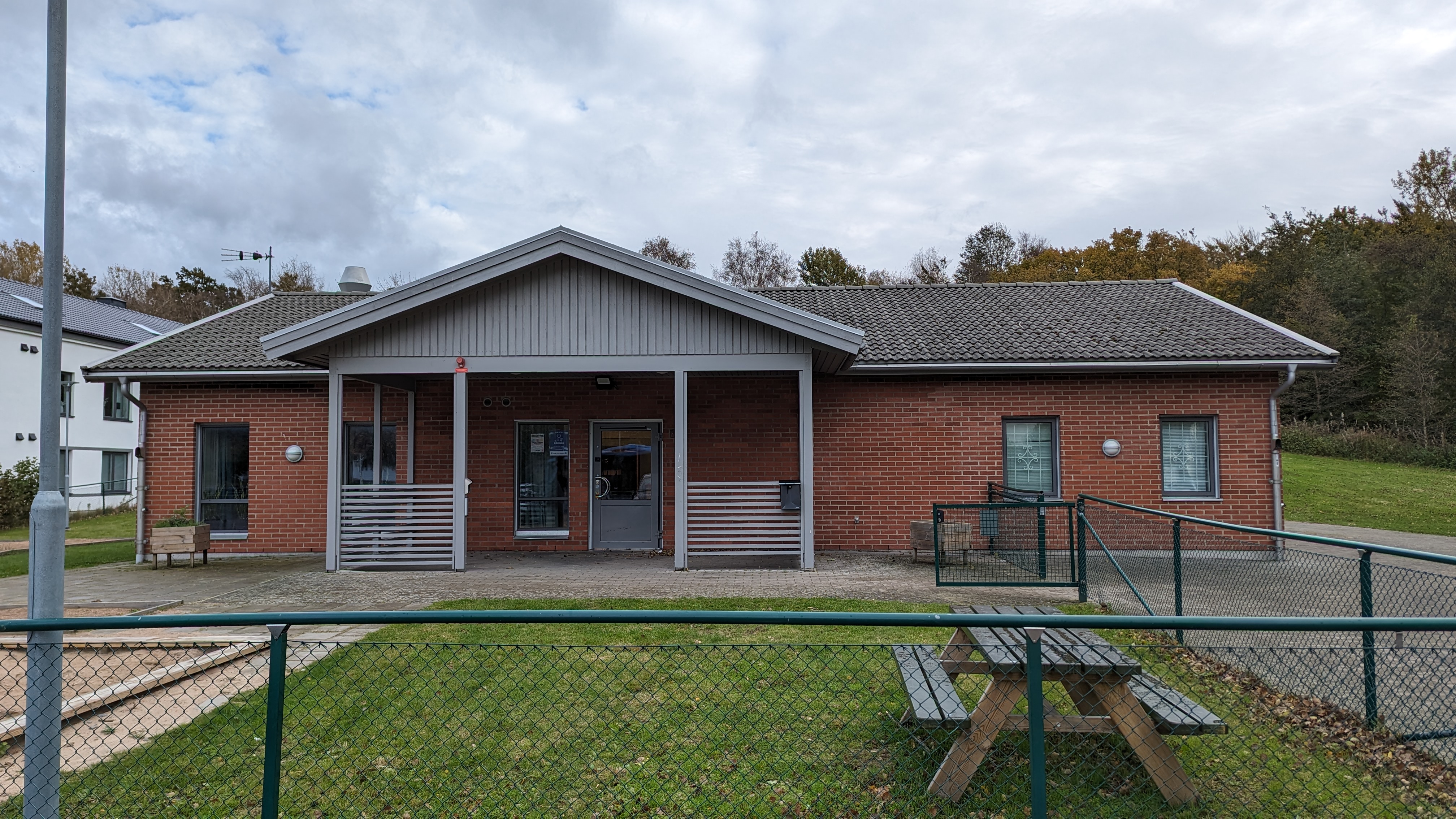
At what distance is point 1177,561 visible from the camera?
7.47 meters

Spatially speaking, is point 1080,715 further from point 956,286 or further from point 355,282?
point 355,282

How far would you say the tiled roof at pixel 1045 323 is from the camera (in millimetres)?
13266

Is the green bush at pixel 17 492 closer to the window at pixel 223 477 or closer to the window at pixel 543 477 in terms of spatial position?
the window at pixel 223 477

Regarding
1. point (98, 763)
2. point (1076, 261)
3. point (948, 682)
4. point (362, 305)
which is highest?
point (1076, 261)

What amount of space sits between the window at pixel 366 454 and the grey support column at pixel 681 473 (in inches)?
216

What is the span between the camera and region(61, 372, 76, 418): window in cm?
2508

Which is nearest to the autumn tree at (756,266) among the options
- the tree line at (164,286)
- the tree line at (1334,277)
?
the tree line at (1334,277)

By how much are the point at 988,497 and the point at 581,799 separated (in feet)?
34.8

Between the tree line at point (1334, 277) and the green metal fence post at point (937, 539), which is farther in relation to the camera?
the tree line at point (1334, 277)

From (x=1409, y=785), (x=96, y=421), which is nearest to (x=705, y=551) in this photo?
(x=1409, y=785)

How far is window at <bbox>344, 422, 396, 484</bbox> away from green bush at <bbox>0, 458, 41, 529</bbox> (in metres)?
12.8

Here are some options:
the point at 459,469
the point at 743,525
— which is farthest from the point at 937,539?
the point at 459,469

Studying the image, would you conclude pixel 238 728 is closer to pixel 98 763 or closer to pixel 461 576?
pixel 98 763

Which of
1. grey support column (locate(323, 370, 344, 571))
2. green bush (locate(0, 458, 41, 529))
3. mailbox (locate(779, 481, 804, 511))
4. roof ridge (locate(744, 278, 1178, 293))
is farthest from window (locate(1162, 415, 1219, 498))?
green bush (locate(0, 458, 41, 529))
